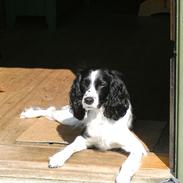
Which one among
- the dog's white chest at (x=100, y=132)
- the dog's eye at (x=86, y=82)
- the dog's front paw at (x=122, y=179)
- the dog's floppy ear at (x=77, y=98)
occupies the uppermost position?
the dog's eye at (x=86, y=82)

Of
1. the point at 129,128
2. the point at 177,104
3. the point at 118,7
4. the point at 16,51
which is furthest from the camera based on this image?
the point at 118,7

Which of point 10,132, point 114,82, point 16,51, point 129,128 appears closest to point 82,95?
point 114,82

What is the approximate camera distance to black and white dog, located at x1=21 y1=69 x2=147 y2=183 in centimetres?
422

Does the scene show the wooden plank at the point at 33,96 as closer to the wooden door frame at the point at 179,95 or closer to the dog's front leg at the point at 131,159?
the dog's front leg at the point at 131,159

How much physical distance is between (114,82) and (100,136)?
0.43m

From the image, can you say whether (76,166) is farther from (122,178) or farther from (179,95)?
(179,95)

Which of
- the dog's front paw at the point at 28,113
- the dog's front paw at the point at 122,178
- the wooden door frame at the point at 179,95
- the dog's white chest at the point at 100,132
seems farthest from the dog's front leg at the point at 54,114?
the wooden door frame at the point at 179,95

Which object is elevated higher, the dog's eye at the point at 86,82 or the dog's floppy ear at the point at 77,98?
the dog's eye at the point at 86,82

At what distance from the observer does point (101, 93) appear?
426 centimetres

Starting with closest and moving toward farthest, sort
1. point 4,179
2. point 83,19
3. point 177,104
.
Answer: point 177,104 < point 4,179 < point 83,19

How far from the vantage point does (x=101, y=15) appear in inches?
437

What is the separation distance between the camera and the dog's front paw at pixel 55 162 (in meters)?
4.19

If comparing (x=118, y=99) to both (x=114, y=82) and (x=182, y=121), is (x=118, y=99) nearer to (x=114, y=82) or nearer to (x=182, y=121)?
(x=114, y=82)

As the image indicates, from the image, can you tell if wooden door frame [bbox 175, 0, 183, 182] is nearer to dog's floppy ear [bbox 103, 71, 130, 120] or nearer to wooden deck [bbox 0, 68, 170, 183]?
wooden deck [bbox 0, 68, 170, 183]
